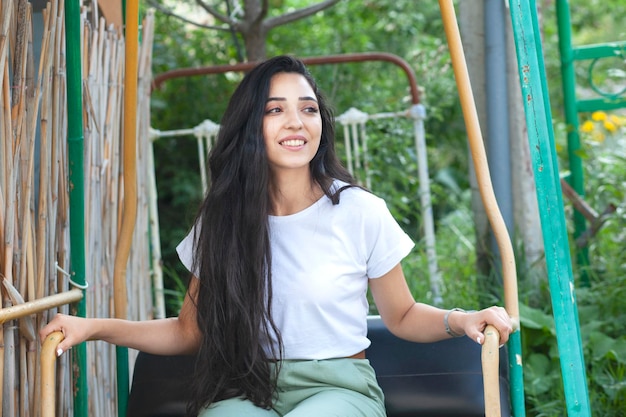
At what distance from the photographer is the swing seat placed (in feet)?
7.45

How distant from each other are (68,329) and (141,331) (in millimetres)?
239

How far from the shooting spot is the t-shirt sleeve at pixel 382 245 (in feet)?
7.23

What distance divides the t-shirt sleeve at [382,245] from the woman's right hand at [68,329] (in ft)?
2.31

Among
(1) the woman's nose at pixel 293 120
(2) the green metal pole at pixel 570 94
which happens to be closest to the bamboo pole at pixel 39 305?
(1) the woman's nose at pixel 293 120

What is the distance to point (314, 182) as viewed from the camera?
2.31 meters

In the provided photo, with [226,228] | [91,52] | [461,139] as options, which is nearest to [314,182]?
[226,228]

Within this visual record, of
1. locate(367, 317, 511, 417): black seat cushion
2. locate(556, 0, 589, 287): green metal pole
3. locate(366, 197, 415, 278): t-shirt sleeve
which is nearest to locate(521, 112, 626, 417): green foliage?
locate(556, 0, 589, 287): green metal pole

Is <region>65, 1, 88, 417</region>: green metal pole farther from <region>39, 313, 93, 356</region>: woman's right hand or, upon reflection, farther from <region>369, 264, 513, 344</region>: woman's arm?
<region>369, 264, 513, 344</region>: woman's arm

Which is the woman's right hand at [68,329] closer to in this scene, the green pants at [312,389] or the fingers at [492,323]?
the green pants at [312,389]

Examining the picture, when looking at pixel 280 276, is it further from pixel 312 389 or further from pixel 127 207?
pixel 127 207

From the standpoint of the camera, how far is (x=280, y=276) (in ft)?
7.16

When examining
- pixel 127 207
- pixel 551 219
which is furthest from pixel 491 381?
pixel 127 207

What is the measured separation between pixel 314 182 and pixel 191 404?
2.12 ft

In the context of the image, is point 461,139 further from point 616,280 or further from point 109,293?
point 109,293
